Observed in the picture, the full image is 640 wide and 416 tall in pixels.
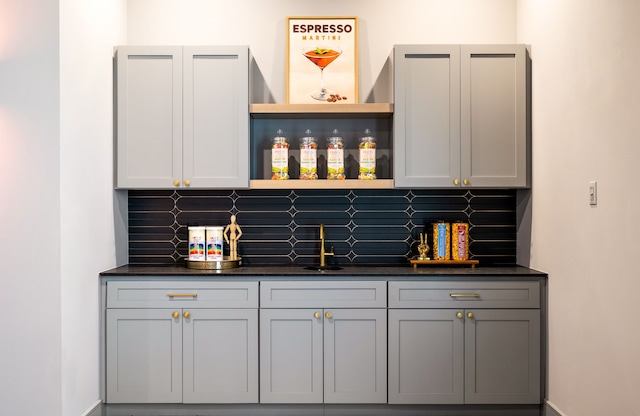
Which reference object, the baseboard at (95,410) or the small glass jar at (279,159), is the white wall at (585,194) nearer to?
the small glass jar at (279,159)

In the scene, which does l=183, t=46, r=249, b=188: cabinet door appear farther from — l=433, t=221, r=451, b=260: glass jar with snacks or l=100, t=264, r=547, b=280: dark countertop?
l=433, t=221, r=451, b=260: glass jar with snacks

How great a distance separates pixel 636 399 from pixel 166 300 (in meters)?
2.23

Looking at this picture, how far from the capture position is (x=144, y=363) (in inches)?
113

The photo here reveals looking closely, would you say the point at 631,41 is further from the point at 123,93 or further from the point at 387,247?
the point at 123,93

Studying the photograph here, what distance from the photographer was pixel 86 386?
8.91ft

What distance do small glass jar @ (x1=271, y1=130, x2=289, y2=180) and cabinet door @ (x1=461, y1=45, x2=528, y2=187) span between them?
1028 mm

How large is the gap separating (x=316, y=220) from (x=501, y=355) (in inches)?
52.3

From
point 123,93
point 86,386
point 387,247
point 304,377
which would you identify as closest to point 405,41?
point 387,247

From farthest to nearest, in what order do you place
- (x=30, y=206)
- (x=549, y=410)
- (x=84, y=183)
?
(x=549, y=410) < (x=84, y=183) < (x=30, y=206)

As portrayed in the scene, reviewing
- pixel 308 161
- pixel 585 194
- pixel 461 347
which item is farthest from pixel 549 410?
pixel 308 161

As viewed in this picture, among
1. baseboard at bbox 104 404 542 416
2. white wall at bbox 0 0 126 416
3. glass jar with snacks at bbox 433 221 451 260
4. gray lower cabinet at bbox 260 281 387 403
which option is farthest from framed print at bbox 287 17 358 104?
baseboard at bbox 104 404 542 416

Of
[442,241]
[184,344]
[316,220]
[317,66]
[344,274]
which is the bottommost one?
[184,344]

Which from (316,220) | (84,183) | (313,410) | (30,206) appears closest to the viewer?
(30,206)

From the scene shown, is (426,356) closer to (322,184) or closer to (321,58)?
(322,184)
